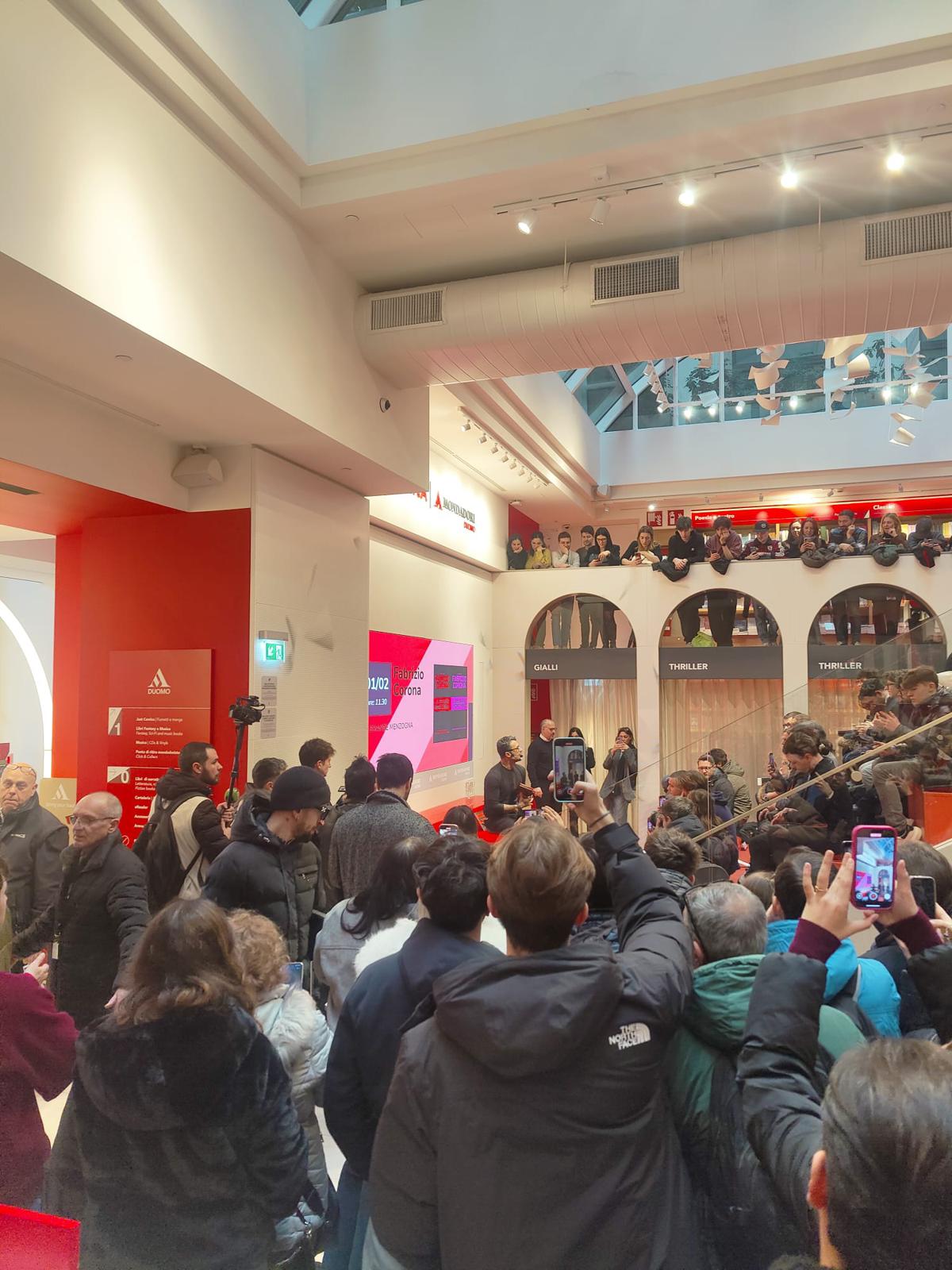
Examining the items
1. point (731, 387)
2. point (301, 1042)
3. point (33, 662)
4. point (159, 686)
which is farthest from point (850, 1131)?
point (731, 387)

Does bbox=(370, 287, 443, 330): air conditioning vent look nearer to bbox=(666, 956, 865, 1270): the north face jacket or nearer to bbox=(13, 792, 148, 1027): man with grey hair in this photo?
bbox=(13, 792, 148, 1027): man with grey hair

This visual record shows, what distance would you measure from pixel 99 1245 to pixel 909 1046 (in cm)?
147

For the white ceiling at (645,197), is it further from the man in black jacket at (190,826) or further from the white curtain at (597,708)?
the white curtain at (597,708)

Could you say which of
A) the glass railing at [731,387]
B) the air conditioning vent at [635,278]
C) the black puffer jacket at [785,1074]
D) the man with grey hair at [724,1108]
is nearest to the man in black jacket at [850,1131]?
the black puffer jacket at [785,1074]

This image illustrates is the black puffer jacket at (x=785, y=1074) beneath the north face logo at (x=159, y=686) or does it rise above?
beneath

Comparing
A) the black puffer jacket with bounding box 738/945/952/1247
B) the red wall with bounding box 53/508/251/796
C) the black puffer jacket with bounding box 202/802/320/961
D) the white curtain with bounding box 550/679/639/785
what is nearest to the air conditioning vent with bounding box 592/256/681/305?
the red wall with bounding box 53/508/251/796

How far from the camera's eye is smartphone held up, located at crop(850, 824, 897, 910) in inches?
57.1

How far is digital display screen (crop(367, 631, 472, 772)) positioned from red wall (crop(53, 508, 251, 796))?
199 cm

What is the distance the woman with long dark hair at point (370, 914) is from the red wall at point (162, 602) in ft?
12.9

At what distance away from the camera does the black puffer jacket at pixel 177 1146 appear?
151 cm

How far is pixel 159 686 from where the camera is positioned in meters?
6.33

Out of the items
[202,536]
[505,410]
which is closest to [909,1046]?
[202,536]

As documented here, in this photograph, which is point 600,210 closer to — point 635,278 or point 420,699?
point 635,278

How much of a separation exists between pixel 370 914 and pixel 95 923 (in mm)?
1372
